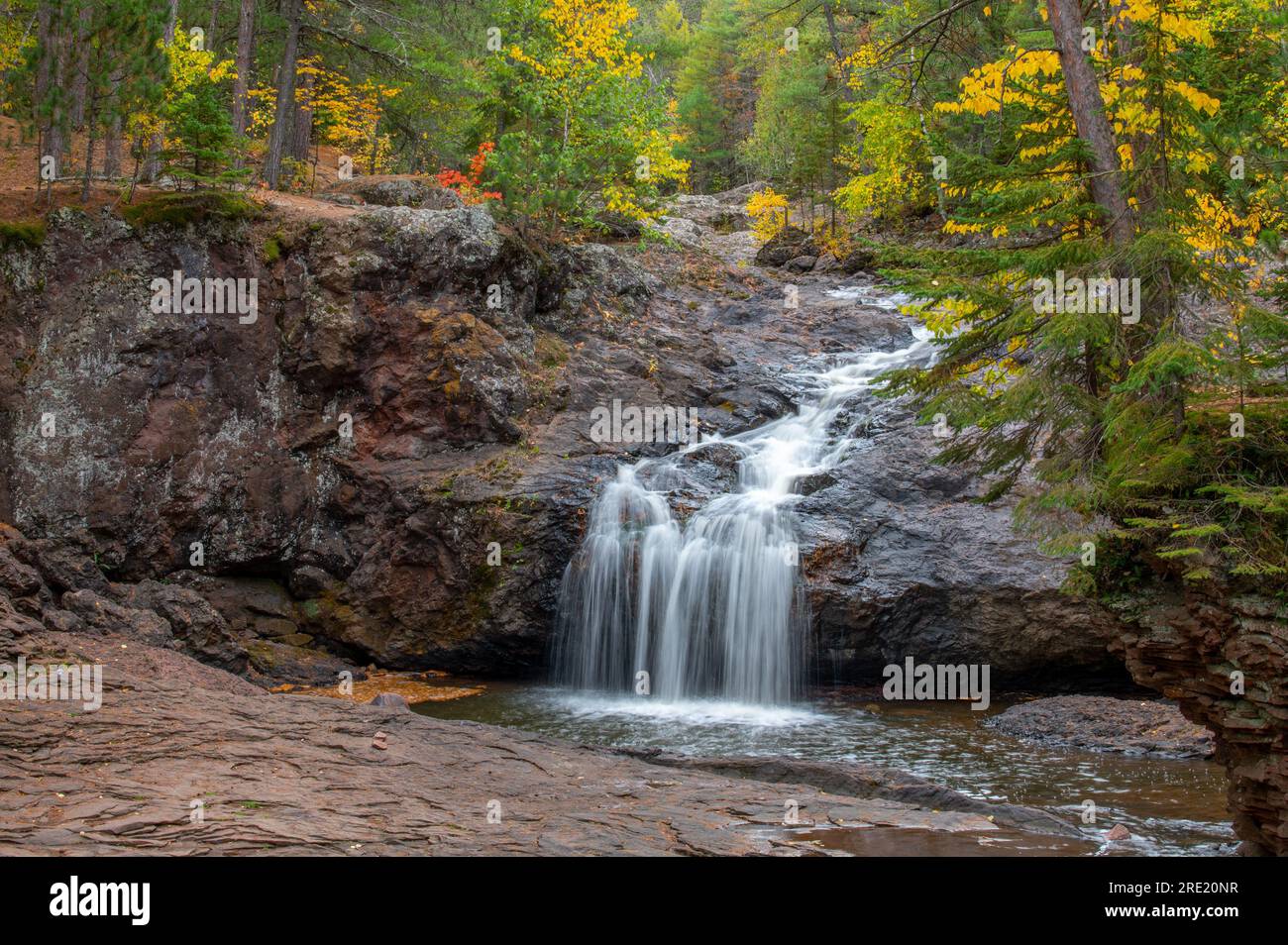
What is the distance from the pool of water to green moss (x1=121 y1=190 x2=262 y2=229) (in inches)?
358

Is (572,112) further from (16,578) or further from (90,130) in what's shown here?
(16,578)

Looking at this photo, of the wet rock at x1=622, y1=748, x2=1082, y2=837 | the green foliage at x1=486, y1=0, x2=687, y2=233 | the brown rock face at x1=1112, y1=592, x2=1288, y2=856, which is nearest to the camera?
the brown rock face at x1=1112, y1=592, x2=1288, y2=856

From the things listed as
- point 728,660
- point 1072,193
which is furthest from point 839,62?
point 1072,193

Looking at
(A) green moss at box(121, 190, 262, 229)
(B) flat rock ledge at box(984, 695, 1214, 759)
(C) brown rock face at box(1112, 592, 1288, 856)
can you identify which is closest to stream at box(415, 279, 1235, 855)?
(B) flat rock ledge at box(984, 695, 1214, 759)

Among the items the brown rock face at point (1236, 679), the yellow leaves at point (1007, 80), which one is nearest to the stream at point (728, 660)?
the brown rock face at point (1236, 679)

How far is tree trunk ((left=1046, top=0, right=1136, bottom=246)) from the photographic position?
7.46 m

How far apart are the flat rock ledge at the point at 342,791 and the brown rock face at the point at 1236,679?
61.8 inches

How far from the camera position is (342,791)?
648 centimetres

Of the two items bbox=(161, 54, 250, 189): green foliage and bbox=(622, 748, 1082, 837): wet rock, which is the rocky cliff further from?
bbox=(622, 748, 1082, 837): wet rock

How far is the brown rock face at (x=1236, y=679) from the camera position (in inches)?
236

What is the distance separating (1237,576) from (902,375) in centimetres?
316

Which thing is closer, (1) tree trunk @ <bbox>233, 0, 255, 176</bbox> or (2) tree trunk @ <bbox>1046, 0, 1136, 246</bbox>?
(2) tree trunk @ <bbox>1046, 0, 1136, 246</bbox>

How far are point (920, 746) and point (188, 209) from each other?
1402 centimetres
